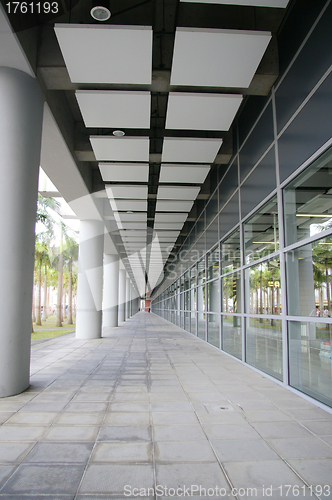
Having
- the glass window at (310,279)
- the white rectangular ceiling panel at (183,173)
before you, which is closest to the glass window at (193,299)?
the white rectangular ceiling panel at (183,173)

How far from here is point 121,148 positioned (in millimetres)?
8812

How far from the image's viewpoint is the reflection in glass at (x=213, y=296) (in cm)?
1130

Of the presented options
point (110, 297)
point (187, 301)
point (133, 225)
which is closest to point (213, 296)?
point (133, 225)

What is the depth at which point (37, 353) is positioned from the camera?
33.0 ft

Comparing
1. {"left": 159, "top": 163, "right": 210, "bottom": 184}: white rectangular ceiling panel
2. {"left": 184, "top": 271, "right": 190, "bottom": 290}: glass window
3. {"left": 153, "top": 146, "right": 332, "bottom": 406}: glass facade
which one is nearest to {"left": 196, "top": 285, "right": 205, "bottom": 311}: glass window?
{"left": 184, "top": 271, "right": 190, "bottom": 290}: glass window

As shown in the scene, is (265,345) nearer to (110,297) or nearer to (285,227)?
(285,227)

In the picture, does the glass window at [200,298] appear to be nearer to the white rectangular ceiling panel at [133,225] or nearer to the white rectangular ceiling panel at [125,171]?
the white rectangular ceiling panel at [133,225]

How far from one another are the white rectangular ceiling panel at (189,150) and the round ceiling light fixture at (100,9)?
3349mm

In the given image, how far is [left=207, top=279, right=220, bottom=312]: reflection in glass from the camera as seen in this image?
37.1ft

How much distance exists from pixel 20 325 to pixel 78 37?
170 inches

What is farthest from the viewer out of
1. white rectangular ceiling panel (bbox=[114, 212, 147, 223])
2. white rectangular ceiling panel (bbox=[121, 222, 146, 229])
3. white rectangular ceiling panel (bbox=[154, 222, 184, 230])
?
white rectangular ceiling panel (bbox=[154, 222, 184, 230])

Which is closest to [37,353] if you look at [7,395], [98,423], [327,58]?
[7,395]

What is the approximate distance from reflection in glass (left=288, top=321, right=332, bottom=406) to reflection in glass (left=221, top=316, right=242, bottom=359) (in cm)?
292

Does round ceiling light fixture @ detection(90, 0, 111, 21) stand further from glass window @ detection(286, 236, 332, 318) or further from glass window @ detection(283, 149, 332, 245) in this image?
glass window @ detection(286, 236, 332, 318)
